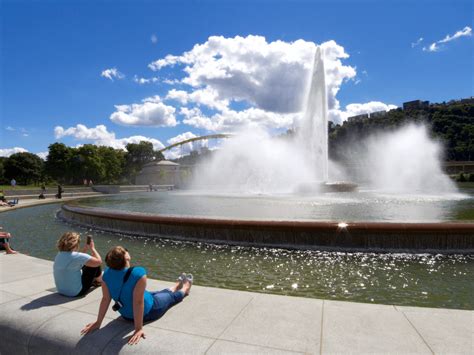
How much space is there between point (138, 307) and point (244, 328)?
123cm

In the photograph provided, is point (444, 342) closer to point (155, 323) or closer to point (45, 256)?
point (155, 323)

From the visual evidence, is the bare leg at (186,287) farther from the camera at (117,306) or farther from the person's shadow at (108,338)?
the camera at (117,306)

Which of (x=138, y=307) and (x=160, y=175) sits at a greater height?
(x=160, y=175)

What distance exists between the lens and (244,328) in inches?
156

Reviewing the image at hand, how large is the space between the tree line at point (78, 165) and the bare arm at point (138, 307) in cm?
7511

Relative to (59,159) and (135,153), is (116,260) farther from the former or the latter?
(135,153)

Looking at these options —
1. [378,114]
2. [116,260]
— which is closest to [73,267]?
[116,260]

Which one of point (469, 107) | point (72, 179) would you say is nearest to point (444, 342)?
point (72, 179)

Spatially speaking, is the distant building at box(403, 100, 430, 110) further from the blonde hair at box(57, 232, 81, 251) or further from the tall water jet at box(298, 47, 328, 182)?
the blonde hair at box(57, 232, 81, 251)

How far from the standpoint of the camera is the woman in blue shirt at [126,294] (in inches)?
144

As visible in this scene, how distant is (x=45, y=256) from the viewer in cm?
927

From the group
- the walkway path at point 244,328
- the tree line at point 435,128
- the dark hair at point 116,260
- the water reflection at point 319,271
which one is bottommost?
the water reflection at point 319,271

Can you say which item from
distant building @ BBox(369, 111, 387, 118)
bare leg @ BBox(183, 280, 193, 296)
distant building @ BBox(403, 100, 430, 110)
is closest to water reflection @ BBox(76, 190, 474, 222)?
bare leg @ BBox(183, 280, 193, 296)

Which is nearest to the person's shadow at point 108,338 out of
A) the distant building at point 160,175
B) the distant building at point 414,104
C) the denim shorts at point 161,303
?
the denim shorts at point 161,303
